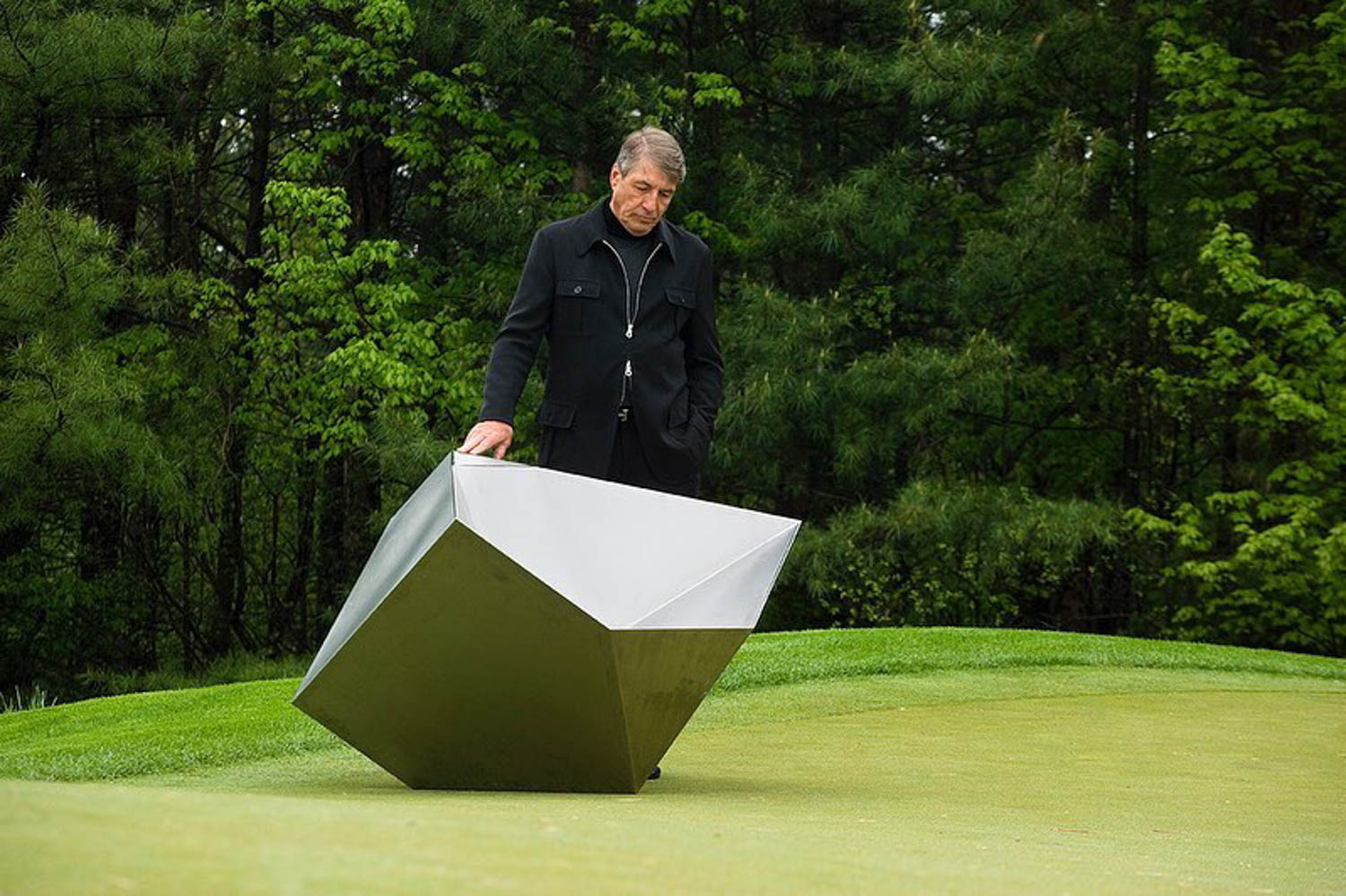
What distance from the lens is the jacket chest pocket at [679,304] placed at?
6.00 m

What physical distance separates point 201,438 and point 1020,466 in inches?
343

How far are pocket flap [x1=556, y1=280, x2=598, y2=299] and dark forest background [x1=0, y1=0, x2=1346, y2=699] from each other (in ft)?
34.2

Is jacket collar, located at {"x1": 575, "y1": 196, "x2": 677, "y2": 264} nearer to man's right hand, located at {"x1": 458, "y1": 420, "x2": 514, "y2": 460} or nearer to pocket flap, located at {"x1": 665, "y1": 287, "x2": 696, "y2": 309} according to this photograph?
pocket flap, located at {"x1": 665, "y1": 287, "x2": 696, "y2": 309}

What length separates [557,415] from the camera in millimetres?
5934

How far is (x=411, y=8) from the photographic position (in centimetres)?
1933

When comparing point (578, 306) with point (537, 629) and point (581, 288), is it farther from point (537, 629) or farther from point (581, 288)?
point (537, 629)

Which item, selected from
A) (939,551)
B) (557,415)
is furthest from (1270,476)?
(557,415)

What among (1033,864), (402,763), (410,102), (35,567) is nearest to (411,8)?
(410,102)

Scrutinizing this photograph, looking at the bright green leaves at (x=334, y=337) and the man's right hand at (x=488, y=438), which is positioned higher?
the bright green leaves at (x=334, y=337)

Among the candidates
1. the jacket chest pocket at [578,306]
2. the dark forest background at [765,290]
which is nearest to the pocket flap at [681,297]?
the jacket chest pocket at [578,306]

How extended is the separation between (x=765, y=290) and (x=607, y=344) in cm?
1158

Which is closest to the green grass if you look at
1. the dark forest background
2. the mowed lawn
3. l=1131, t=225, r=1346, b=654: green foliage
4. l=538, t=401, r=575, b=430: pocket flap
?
the mowed lawn

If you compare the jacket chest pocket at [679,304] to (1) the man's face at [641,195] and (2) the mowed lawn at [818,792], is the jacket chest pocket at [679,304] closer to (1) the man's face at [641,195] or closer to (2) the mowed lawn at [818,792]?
(1) the man's face at [641,195]

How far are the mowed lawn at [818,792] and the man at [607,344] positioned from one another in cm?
105
